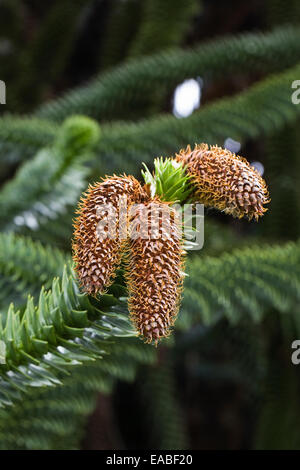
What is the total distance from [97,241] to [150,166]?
1.10 metres

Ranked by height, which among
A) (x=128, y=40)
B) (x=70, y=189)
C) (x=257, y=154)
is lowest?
(x=70, y=189)

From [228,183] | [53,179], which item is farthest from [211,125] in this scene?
[228,183]

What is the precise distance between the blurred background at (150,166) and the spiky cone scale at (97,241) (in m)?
0.39

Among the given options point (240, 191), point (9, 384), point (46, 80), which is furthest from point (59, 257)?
point (46, 80)

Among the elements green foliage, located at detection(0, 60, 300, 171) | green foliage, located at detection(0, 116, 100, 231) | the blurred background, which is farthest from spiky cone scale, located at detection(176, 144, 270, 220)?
green foliage, located at detection(0, 60, 300, 171)

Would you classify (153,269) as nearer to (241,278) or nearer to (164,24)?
(241,278)

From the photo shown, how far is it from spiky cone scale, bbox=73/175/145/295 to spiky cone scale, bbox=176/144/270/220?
86mm

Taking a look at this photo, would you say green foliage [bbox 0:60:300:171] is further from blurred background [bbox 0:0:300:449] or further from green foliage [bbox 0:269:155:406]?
green foliage [bbox 0:269:155:406]

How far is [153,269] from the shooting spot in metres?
0.45

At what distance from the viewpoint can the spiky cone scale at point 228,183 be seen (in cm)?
48

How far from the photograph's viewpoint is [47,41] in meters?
1.81

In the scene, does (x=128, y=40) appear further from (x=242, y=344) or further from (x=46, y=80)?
(x=242, y=344)

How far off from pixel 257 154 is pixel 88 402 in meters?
1.49

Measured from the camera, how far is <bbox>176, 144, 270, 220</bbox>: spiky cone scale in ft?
1.58
